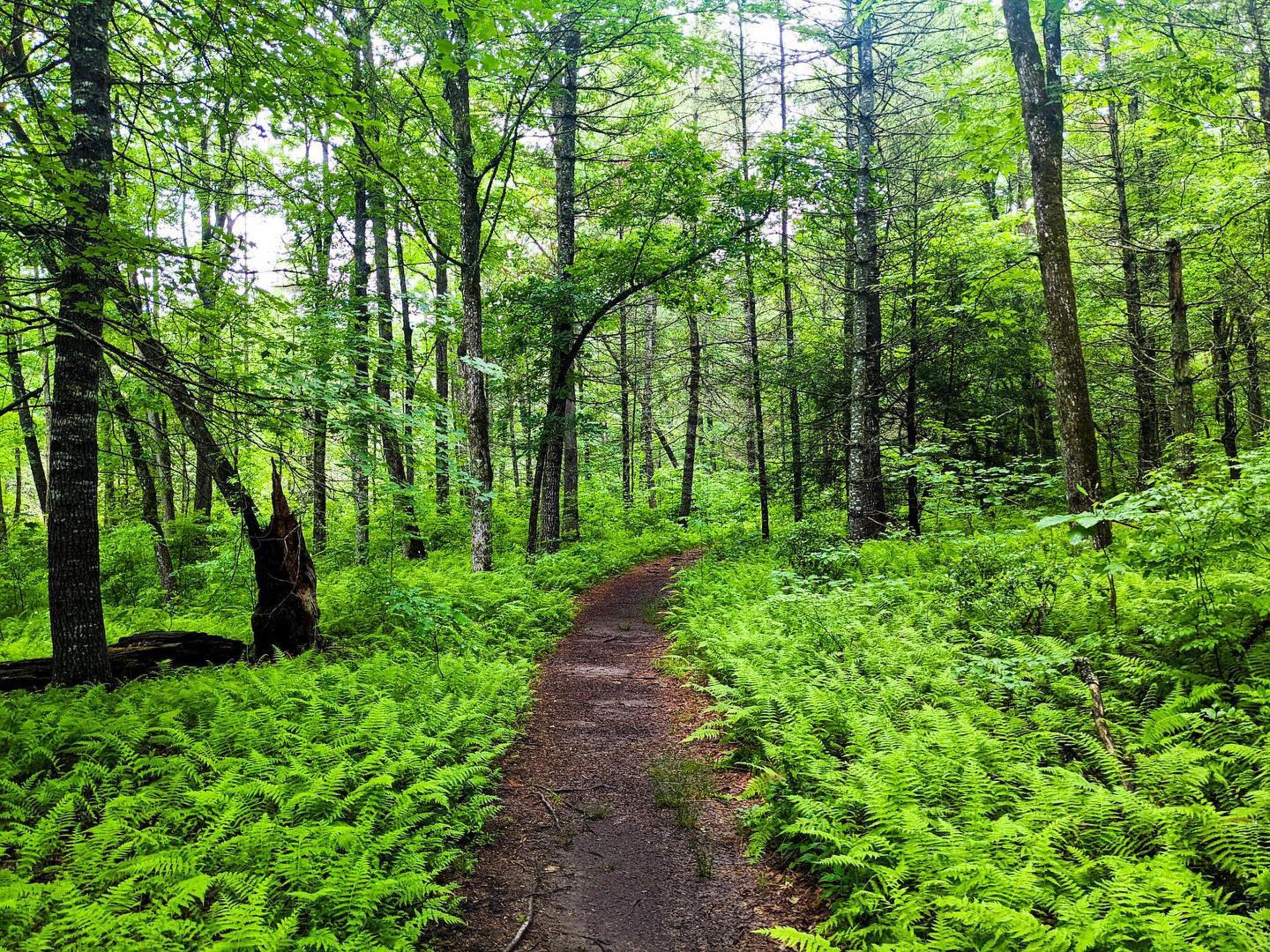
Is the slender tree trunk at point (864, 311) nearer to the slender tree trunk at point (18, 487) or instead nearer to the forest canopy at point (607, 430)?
the forest canopy at point (607, 430)

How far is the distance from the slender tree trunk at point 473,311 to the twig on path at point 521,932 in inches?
319

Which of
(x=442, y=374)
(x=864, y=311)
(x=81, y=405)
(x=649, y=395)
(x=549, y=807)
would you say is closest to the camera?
A: (x=549, y=807)

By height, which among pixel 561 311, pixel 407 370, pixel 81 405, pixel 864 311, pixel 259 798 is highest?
pixel 561 311

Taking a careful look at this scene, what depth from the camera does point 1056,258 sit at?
7.96 m

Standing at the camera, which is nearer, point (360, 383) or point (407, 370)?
point (360, 383)

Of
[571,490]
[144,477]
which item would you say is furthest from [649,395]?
[144,477]

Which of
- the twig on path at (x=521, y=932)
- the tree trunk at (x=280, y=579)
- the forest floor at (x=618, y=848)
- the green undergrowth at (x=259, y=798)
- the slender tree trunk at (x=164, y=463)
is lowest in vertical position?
the forest floor at (x=618, y=848)

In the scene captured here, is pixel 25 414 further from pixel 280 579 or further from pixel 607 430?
pixel 607 430

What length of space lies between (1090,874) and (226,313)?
893 centimetres

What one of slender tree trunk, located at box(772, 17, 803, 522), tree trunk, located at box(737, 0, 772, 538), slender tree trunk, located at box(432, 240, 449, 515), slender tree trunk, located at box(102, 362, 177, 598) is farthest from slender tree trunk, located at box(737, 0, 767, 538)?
slender tree trunk, located at box(102, 362, 177, 598)

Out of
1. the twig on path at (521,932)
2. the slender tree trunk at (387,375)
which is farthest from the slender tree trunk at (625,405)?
the twig on path at (521,932)

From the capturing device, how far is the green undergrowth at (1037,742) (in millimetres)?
3268

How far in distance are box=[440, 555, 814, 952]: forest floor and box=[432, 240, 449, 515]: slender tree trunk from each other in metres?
3.63

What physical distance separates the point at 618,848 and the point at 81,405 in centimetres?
639
